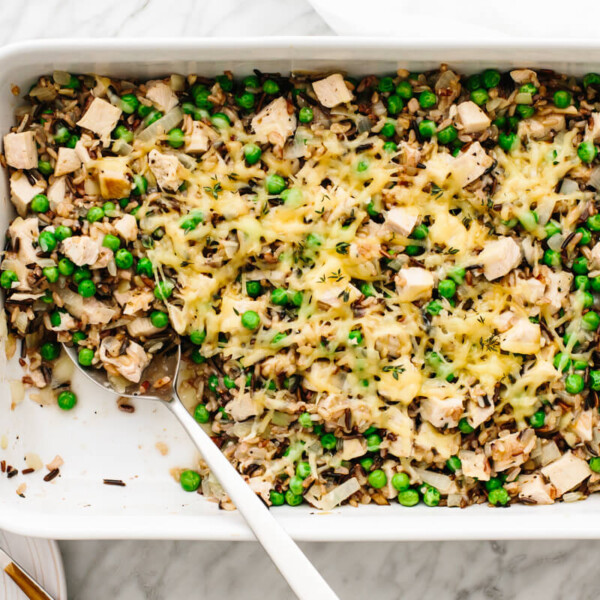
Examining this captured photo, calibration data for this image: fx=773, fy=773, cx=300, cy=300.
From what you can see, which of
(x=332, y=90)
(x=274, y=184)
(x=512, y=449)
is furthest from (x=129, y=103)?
(x=512, y=449)

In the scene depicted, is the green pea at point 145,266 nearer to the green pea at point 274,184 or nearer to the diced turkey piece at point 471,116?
the green pea at point 274,184

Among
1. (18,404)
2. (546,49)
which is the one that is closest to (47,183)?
(18,404)

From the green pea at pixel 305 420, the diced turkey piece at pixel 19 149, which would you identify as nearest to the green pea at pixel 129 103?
the diced turkey piece at pixel 19 149

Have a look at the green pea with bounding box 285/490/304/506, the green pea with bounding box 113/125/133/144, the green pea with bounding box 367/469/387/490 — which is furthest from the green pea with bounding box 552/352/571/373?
the green pea with bounding box 113/125/133/144

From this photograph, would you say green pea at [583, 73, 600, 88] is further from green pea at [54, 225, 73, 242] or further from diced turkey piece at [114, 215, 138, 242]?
green pea at [54, 225, 73, 242]

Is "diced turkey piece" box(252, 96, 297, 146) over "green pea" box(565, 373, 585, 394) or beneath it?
over
